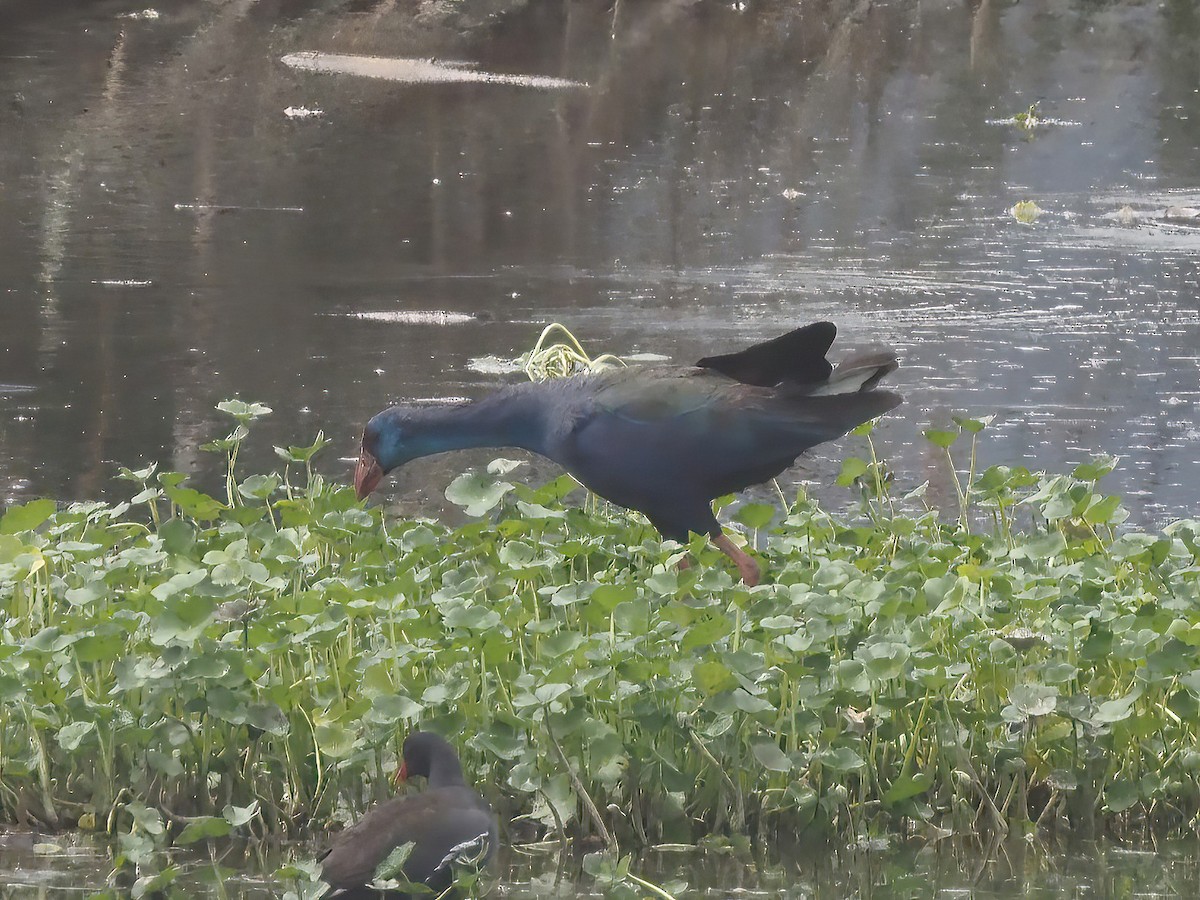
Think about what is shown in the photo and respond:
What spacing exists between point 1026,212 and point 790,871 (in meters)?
8.09

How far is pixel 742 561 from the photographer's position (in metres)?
4.80

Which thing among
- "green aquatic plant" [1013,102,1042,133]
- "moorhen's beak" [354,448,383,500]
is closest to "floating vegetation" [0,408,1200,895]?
"moorhen's beak" [354,448,383,500]

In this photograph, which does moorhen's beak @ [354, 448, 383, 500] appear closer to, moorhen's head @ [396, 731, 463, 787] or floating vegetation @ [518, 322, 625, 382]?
floating vegetation @ [518, 322, 625, 382]

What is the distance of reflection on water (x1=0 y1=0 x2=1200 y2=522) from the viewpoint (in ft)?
25.2

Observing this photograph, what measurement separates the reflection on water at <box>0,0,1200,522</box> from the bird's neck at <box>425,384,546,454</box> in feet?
5.42

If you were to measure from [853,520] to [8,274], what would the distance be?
18.0ft

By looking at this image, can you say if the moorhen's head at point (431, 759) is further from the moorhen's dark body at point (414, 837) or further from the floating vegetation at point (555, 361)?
the floating vegetation at point (555, 361)

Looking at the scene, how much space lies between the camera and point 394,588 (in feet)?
13.6

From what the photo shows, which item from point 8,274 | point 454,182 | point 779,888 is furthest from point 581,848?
point 454,182

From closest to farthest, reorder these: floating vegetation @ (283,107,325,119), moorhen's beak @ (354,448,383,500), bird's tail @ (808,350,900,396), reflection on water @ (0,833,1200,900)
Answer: reflection on water @ (0,833,1200,900) → bird's tail @ (808,350,900,396) → moorhen's beak @ (354,448,383,500) → floating vegetation @ (283,107,325,119)

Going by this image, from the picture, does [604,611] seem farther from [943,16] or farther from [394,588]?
[943,16]

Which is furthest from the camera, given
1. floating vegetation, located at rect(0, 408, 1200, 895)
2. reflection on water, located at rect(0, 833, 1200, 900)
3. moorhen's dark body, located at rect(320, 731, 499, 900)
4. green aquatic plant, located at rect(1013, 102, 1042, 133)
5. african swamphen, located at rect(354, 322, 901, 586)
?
green aquatic plant, located at rect(1013, 102, 1042, 133)

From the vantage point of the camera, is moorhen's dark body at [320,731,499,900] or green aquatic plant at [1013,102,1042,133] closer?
moorhen's dark body at [320,731,499,900]

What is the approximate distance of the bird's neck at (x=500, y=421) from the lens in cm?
485
